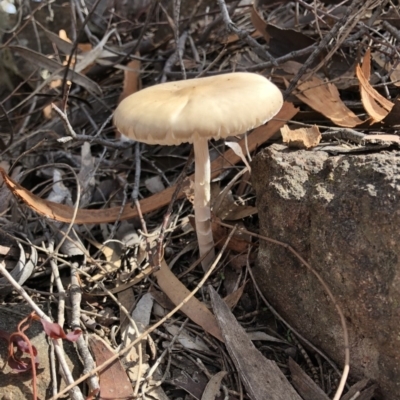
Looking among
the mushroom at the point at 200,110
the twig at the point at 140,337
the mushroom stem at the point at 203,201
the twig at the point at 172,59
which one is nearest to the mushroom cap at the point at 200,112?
the mushroom at the point at 200,110

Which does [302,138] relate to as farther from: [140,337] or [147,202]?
[140,337]

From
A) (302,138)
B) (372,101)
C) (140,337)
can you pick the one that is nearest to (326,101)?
(372,101)

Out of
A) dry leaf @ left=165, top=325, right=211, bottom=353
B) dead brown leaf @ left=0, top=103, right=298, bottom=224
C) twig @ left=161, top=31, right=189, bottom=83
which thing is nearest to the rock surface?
dry leaf @ left=165, top=325, right=211, bottom=353

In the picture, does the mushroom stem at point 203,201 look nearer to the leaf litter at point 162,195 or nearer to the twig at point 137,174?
the leaf litter at point 162,195

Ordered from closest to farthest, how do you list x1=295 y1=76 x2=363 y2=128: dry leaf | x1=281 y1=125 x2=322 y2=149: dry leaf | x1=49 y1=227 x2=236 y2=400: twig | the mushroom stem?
x1=49 y1=227 x2=236 y2=400: twig → the mushroom stem → x1=281 y1=125 x2=322 y2=149: dry leaf → x1=295 y1=76 x2=363 y2=128: dry leaf

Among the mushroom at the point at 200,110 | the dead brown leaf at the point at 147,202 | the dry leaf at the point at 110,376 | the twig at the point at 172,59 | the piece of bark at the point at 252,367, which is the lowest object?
the dry leaf at the point at 110,376

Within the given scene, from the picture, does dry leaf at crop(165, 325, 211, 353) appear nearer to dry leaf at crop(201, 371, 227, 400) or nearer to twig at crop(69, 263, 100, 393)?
dry leaf at crop(201, 371, 227, 400)

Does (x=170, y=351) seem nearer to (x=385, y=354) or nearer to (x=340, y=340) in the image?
(x=340, y=340)
